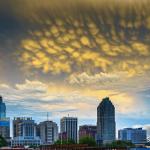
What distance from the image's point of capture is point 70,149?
78938mm

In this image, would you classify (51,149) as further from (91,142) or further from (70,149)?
(91,142)

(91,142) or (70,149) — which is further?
(91,142)

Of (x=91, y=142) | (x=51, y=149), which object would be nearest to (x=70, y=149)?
(x=51, y=149)

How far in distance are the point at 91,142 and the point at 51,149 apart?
138 feet

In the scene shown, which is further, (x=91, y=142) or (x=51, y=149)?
(x=91, y=142)

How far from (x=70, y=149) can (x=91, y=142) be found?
146ft

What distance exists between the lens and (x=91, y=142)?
122750mm

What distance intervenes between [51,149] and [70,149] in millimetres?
4353
